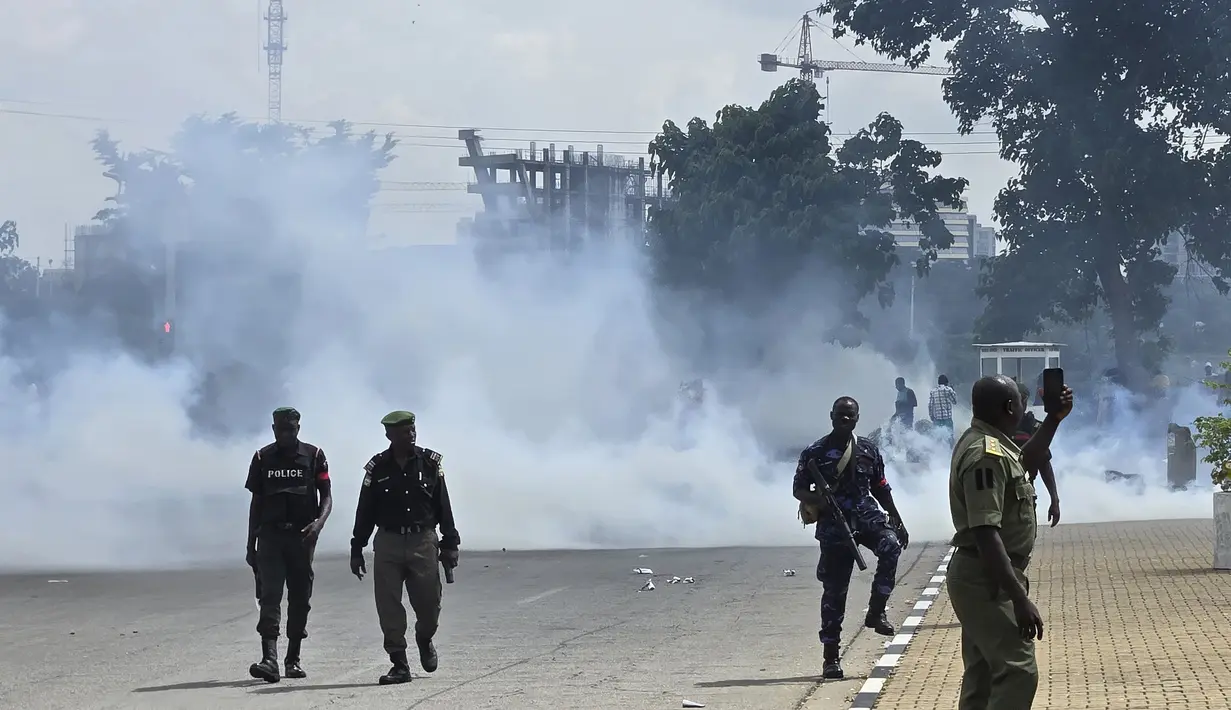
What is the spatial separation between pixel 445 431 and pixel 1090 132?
1771cm

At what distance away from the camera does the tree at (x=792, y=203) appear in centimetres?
3984

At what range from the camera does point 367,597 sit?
50.3 feet

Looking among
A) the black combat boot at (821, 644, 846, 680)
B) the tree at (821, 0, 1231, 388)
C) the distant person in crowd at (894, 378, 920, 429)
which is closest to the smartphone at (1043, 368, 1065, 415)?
the black combat boot at (821, 644, 846, 680)

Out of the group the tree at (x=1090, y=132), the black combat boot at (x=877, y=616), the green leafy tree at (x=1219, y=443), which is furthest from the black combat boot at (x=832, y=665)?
the tree at (x=1090, y=132)

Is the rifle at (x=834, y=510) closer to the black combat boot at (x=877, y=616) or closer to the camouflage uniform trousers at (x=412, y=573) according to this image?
the black combat boot at (x=877, y=616)

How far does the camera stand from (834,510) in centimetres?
1039

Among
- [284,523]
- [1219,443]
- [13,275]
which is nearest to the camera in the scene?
[284,523]

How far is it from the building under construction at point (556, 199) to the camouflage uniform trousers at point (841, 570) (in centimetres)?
2357

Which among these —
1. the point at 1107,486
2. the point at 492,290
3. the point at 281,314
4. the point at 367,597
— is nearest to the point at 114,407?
the point at 281,314

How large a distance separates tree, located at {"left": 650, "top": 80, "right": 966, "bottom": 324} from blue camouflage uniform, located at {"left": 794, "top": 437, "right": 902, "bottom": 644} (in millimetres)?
28997

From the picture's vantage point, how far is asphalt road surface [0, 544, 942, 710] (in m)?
9.66

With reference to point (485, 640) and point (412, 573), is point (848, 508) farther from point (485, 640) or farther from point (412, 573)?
point (485, 640)

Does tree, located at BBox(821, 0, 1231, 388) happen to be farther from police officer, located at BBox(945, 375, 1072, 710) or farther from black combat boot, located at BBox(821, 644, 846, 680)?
police officer, located at BBox(945, 375, 1072, 710)

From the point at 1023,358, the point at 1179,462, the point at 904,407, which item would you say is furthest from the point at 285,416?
the point at 1023,358
